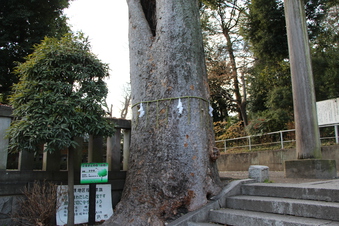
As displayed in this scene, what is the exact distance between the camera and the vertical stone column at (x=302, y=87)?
7449 millimetres

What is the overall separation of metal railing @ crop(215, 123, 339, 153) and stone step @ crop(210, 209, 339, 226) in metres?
7.56

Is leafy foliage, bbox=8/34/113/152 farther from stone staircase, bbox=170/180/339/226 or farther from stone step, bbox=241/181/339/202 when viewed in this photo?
stone step, bbox=241/181/339/202

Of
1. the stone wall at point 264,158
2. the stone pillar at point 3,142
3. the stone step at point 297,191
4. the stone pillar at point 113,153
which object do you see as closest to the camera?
the stone step at point 297,191

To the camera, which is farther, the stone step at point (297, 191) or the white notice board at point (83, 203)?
the white notice board at point (83, 203)

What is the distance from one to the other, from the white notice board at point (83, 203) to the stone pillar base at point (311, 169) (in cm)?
471

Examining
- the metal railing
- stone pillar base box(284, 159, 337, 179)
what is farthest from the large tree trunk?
the metal railing

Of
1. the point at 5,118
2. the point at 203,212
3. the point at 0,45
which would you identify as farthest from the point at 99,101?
the point at 0,45

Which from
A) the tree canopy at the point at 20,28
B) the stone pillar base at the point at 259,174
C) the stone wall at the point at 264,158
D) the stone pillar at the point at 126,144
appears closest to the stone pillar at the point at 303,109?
the stone pillar base at the point at 259,174

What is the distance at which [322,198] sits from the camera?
4.11 metres

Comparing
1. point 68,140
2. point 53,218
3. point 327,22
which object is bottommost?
point 53,218

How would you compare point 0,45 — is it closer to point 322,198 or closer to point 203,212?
point 203,212

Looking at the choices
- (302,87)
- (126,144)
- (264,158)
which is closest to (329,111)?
(264,158)

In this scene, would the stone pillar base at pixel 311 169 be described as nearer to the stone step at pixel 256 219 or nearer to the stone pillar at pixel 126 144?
the stone step at pixel 256 219

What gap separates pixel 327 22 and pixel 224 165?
9.83 meters
